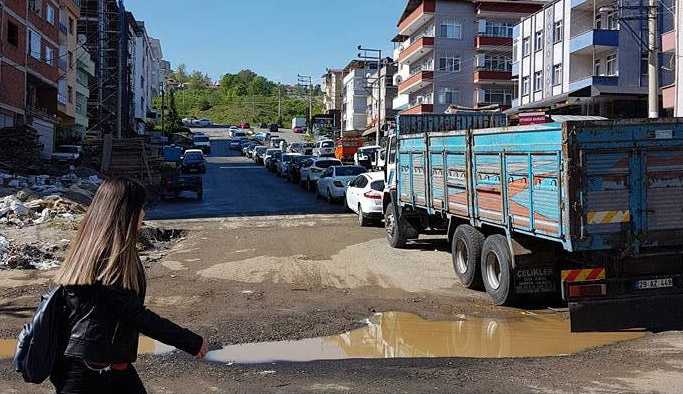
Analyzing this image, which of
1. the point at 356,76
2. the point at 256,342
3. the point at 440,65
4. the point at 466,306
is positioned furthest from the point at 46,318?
the point at 356,76

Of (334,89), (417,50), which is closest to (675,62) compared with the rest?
(417,50)

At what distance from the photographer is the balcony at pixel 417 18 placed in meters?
67.6

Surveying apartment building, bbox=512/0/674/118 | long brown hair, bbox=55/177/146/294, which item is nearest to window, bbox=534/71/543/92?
apartment building, bbox=512/0/674/118

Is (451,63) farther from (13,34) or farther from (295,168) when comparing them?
(13,34)

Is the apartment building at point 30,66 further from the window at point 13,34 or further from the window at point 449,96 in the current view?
the window at point 449,96

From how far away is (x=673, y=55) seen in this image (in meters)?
Result: 30.7

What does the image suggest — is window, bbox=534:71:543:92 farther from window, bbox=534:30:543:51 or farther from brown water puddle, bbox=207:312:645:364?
brown water puddle, bbox=207:312:645:364

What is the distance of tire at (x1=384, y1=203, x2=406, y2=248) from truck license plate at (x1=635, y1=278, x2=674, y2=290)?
7.52 m

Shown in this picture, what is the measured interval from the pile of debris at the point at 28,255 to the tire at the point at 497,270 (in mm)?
7997

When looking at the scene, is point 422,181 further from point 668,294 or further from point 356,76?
point 356,76

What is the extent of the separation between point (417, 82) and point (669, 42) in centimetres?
3930

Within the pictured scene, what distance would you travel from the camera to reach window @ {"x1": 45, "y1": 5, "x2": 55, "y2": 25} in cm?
4584

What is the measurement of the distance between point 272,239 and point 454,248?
7.01 meters

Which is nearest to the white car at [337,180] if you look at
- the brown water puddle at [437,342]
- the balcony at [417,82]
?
the brown water puddle at [437,342]
